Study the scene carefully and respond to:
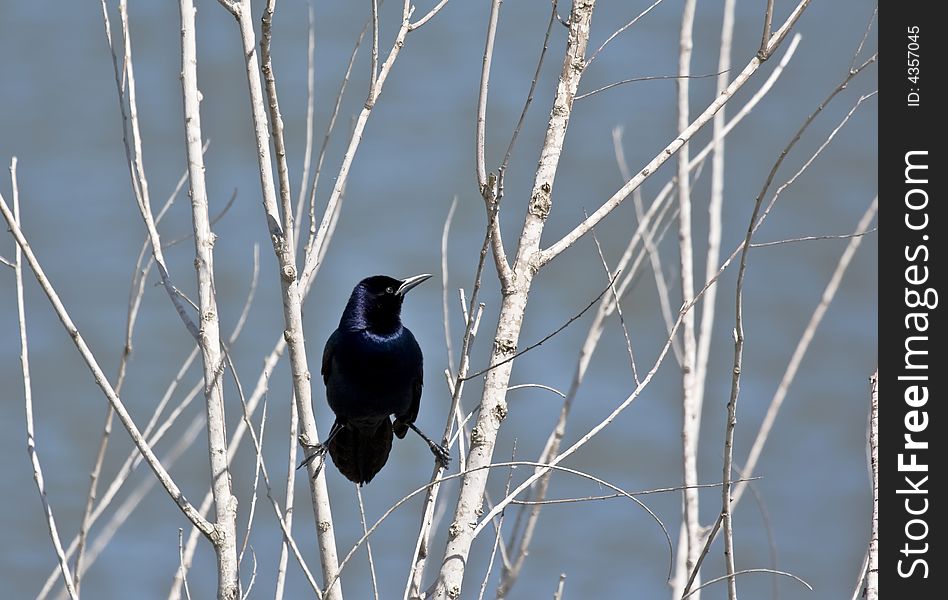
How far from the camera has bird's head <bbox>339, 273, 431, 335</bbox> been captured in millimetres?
3889

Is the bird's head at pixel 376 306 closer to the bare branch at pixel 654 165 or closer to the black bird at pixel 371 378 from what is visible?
the black bird at pixel 371 378

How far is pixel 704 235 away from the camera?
7.32m

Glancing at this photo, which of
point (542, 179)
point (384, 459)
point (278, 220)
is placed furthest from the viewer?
point (384, 459)

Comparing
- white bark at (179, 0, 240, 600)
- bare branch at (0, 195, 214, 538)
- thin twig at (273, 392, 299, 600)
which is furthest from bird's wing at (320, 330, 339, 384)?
bare branch at (0, 195, 214, 538)

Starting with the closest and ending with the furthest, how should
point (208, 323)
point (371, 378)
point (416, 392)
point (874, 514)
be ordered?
point (874, 514) < point (208, 323) < point (371, 378) < point (416, 392)

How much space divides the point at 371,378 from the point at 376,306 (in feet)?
0.99

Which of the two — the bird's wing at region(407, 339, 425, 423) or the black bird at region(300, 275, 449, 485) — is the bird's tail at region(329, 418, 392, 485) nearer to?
the black bird at region(300, 275, 449, 485)

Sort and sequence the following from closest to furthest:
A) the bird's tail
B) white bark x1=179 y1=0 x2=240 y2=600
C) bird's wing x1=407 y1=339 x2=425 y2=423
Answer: white bark x1=179 y1=0 x2=240 y2=600
the bird's tail
bird's wing x1=407 y1=339 x2=425 y2=423

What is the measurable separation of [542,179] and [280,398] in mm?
4758

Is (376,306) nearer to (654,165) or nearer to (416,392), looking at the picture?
(416,392)

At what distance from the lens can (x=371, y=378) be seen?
3.71m

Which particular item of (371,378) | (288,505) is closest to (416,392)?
(371,378)

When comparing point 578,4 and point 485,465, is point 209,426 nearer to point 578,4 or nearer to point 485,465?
point 485,465
